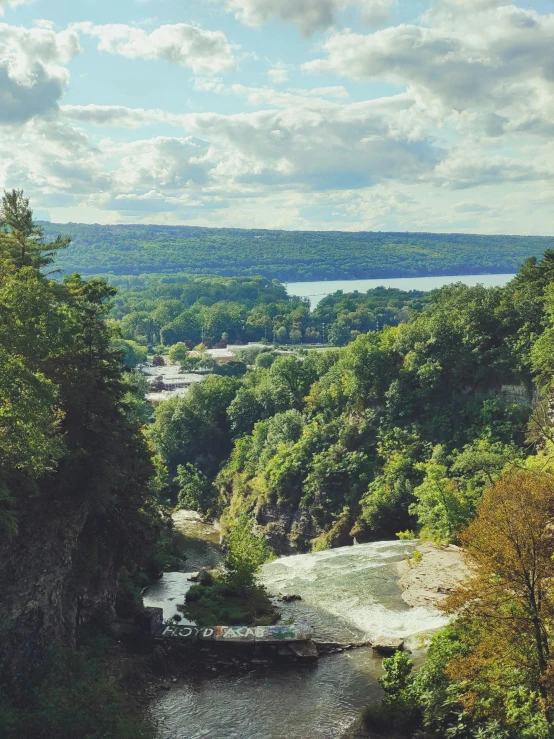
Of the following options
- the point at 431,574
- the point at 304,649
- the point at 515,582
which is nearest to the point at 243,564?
the point at 304,649

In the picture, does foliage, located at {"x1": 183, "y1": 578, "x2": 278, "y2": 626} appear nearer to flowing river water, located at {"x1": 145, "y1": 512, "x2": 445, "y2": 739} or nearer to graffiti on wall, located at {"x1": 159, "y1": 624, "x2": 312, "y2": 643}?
flowing river water, located at {"x1": 145, "y1": 512, "x2": 445, "y2": 739}

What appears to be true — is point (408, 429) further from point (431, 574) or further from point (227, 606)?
point (227, 606)

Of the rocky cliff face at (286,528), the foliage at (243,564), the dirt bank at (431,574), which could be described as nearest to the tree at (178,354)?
the rocky cliff face at (286,528)

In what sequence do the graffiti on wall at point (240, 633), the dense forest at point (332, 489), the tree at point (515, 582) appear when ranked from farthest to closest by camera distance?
the graffiti on wall at point (240, 633) → the dense forest at point (332, 489) → the tree at point (515, 582)

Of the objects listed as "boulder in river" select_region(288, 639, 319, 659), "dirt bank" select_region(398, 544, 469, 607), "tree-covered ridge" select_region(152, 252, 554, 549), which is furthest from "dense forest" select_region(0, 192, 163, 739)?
"tree-covered ridge" select_region(152, 252, 554, 549)

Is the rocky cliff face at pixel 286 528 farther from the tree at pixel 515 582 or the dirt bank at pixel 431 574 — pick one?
the tree at pixel 515 582
